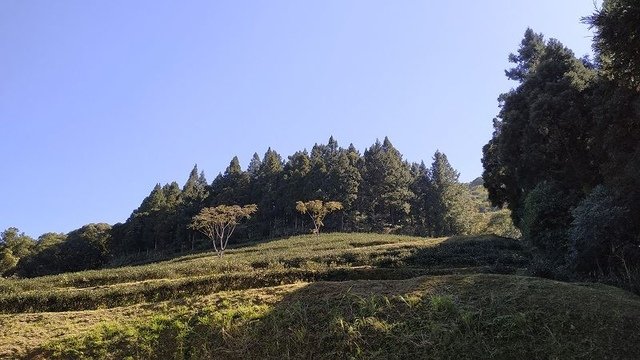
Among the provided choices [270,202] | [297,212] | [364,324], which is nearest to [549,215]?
[364,324]

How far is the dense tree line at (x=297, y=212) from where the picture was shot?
216ft

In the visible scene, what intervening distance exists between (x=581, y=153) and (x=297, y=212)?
1989 inches

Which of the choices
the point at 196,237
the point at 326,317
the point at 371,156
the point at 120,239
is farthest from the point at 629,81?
the point at 120,239

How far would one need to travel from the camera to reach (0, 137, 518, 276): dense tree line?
216ft

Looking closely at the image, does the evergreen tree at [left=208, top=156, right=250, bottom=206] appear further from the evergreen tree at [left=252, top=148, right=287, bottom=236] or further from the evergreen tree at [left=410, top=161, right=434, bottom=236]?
the evergreen tree at [left=410, top=161, right=434, bottom=236]

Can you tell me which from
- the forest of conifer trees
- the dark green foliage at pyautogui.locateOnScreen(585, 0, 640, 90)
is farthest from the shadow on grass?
the dark green foliage at pyautogui.locateOnScreen(585, 0, 640, 90)

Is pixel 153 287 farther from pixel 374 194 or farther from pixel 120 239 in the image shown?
pixel 120 239

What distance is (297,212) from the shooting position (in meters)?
69.4

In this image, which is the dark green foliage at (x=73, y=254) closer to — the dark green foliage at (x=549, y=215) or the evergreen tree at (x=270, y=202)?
the evergreen tree at (x=270, y=202)

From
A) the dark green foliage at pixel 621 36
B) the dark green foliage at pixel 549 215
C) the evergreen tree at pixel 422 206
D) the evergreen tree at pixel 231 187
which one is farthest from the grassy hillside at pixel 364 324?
the evergreen tree at pixel 231 187

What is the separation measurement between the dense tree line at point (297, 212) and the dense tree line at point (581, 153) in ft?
97.5

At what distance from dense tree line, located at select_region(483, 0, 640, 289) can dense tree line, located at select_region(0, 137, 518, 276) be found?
29.7 m

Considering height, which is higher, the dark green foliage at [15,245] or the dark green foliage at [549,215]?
the dark green foliage at [15,245]

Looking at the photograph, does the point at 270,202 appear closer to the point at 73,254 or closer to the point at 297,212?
the point at 297,212
